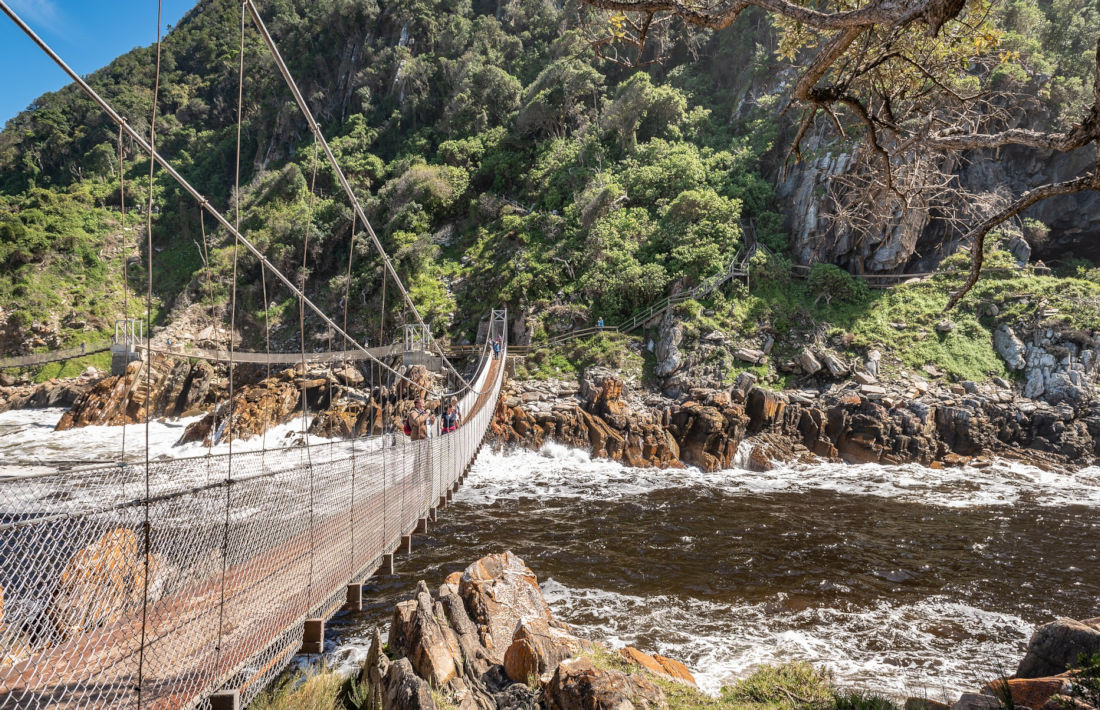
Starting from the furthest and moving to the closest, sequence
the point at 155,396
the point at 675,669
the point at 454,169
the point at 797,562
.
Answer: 1. the point at 454,169
2. the point at 155,396
3. the point at 797,562
4. the point at 675,669

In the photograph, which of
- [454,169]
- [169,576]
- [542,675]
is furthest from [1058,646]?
[454,169]

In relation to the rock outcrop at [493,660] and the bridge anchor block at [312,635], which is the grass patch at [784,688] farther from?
the bridge anchor block at [312,635]

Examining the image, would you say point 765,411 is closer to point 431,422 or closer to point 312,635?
point 431,422

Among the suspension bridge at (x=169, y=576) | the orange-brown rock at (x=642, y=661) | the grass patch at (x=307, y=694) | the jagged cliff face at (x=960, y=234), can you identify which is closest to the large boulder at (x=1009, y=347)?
the jagged cliff face at (x=960, y=234)

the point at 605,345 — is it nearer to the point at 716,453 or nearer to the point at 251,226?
the point at 716,453

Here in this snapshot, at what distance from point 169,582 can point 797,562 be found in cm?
620

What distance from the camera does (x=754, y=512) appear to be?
801 cm

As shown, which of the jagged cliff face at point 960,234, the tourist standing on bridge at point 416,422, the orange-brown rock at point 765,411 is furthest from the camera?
the jagged cliff face at point 960,234

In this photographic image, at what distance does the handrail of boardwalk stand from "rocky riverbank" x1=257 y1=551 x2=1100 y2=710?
1.90 ft

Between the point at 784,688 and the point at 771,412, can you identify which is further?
the point at 771,412

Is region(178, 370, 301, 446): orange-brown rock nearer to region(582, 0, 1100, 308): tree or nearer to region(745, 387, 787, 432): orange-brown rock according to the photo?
region(745, 387, 787, 432): orange-brown rock

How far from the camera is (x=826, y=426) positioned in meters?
11.3

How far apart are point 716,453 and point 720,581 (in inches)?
208

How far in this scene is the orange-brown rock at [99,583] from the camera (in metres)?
2.22
